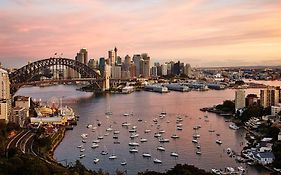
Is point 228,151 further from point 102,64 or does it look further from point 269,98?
point 102,64

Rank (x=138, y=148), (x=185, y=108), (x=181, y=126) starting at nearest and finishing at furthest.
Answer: (x=138, y=148)
(x=181, y=126)
(x=185, y=108)

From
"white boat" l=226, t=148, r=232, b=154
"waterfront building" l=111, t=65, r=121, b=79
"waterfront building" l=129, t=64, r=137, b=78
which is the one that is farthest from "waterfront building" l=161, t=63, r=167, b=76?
"white boat" l=226, t=148, r=232, b=154

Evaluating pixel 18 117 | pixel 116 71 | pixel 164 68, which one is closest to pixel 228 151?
pixel 18 117

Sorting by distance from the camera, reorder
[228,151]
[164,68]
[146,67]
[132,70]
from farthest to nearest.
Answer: [164,68] < [146,67] < [132,70] < [228,151]

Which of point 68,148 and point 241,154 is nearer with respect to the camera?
point 241,154

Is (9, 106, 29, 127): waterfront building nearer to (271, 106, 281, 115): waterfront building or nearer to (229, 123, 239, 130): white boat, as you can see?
(229, 123, 239, 130): white boat

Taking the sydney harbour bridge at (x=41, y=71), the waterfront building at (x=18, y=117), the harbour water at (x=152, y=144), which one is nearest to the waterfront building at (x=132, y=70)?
the sydney harbour bridge at (x=41, y=71)

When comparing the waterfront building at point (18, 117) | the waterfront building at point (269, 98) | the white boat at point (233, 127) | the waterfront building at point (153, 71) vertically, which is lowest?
the white boat at point (233, 127)

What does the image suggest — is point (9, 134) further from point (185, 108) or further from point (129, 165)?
point (185, 108)

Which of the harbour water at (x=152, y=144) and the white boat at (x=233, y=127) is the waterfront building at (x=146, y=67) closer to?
the harbour water at (x=152, y=144)

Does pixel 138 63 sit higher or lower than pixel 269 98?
higher

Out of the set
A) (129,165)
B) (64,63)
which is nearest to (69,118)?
(129,165)
